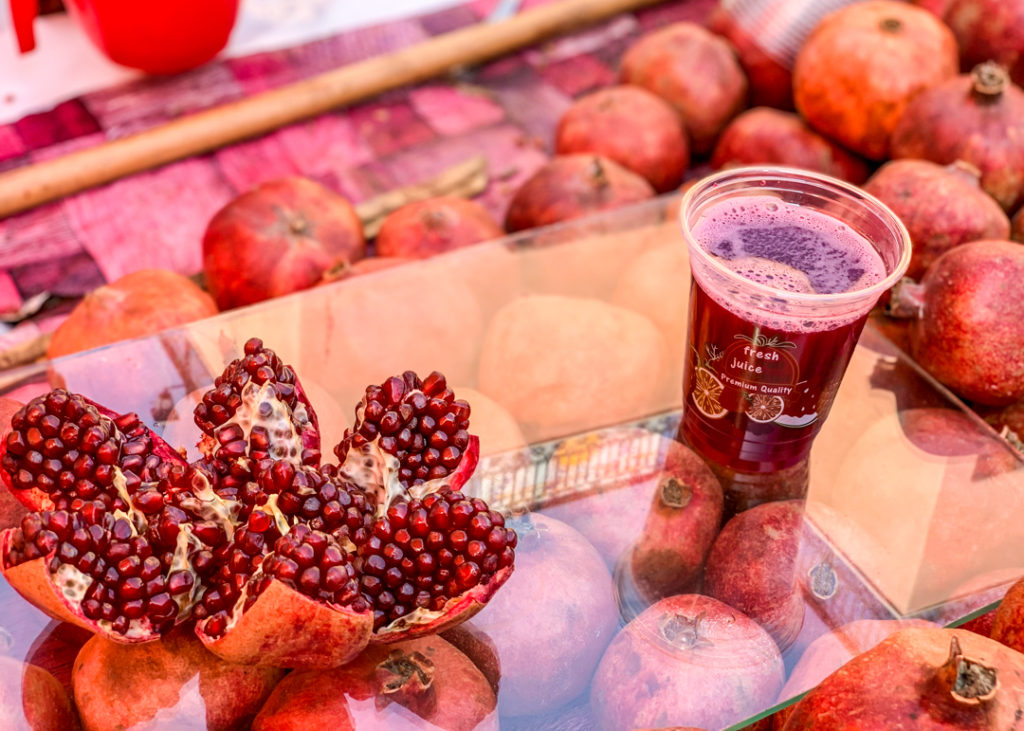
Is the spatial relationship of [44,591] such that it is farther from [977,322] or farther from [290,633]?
[977,322]

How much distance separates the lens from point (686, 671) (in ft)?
3.43

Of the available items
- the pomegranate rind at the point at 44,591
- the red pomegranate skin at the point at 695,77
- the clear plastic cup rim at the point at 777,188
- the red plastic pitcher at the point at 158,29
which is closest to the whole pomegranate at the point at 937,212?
the clear plastic cup rim at the point at 777,188

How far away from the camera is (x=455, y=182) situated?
2.40 m

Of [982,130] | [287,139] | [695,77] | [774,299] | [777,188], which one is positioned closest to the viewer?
[774,299]

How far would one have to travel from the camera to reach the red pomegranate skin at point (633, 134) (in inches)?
87.4

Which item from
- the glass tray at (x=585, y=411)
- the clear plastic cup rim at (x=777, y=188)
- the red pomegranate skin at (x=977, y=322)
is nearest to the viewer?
the clear plastic cup rim at (x=777, y=188)

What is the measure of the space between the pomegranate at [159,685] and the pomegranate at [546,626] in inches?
11.3

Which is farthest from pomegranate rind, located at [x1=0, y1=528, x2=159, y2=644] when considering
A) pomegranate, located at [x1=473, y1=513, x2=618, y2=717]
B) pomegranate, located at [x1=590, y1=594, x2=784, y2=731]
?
pomegranate, located at [x1=590, y1=594, x2=784, y2=731]

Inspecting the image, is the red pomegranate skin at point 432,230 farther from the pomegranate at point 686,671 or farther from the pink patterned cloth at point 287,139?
the pomegranate at point 686,671

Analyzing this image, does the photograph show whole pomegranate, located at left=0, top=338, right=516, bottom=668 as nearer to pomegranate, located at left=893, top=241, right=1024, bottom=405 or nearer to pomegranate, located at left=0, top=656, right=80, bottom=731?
pomegranate, located at left=0, top=656, right=80, bottom=731

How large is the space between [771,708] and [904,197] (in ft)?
3.34

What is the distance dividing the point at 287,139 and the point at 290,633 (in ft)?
6.27

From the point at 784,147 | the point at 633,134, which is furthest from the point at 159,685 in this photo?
the point at 784,147

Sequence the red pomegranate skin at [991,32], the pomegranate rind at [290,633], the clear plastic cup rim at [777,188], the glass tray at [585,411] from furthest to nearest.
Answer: the red pomegranate skin at [991,32] < the glass tray at [585,411] < the clear plastic cup rim at [777,188] < the pomegranate rind at [290,633]
